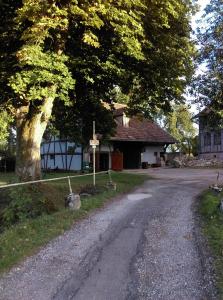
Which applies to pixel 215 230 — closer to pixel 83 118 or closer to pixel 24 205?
pixel 24 205

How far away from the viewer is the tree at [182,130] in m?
69.9

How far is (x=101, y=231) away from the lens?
11352 mm

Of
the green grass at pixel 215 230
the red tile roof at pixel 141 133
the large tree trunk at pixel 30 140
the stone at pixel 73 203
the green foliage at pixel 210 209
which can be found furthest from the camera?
the red tile roof at pixel 141 133

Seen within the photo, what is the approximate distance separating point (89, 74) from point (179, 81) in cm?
424

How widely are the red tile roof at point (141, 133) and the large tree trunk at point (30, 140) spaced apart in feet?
75.7

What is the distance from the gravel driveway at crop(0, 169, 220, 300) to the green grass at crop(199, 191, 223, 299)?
0.57 ft

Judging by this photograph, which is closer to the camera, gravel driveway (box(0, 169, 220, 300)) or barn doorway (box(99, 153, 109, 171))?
gravel driveway (box(0, 169, 220, 300))

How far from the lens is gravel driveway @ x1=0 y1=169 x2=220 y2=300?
6.87 metres

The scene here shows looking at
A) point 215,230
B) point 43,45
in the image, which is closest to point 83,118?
point 43,45

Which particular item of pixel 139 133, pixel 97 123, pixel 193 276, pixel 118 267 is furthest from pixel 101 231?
pixel 139 133

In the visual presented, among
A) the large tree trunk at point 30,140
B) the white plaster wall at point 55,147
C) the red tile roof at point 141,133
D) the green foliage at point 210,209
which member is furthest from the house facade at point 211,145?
the green foliage at point 210,209

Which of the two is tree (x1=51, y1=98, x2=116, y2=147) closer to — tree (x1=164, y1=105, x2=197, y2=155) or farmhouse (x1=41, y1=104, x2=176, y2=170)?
farmhouse (x1=41, y1=104, x2=176, y2=170)

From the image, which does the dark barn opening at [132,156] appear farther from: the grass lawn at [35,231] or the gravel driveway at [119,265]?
the gravel driveway at [119,265]

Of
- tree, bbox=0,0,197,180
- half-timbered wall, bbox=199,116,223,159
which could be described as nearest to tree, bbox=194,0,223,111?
tree, bbox=0,0,197,180
